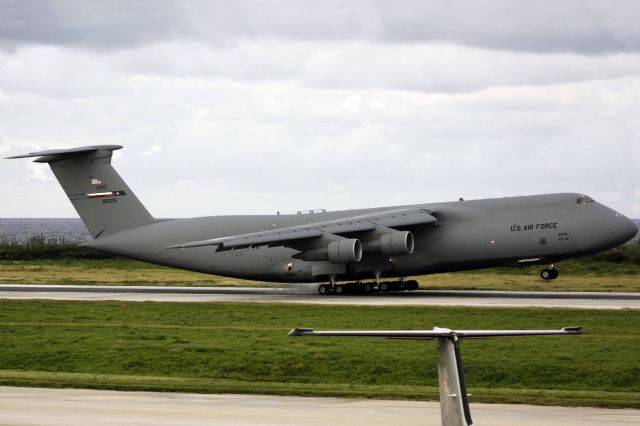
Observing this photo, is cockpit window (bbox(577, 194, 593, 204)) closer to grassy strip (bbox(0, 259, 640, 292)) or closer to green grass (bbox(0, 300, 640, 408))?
grassy strip (bbox(0, 259, 640, 292))

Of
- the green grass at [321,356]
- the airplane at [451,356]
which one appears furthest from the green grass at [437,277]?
the airplane at [451,356]

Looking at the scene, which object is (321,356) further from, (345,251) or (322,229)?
(322,229)

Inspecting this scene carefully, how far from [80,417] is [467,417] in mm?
7094

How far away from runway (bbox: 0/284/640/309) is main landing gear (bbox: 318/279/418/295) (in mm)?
396

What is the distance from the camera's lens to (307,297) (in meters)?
36.4

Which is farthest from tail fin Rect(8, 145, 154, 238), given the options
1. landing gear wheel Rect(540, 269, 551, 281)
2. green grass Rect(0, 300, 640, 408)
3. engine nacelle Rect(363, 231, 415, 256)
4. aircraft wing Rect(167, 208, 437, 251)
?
landing gear wheel Rect(540, 269, 551, 281)

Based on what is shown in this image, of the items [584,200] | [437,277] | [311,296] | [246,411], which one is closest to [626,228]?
[584,200]

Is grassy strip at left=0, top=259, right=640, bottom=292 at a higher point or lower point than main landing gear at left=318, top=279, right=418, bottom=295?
higher

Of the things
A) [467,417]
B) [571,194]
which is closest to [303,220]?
[571,194]

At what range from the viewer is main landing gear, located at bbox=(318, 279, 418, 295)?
37.8 m

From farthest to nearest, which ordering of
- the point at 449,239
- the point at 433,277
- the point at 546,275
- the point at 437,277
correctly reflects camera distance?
the point at 433,277
the point at 437,277
the point at 546,275
the point at 449,239

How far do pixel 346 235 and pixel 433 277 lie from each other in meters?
9.21

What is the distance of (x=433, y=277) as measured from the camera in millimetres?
44875

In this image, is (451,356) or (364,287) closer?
(451,356)
